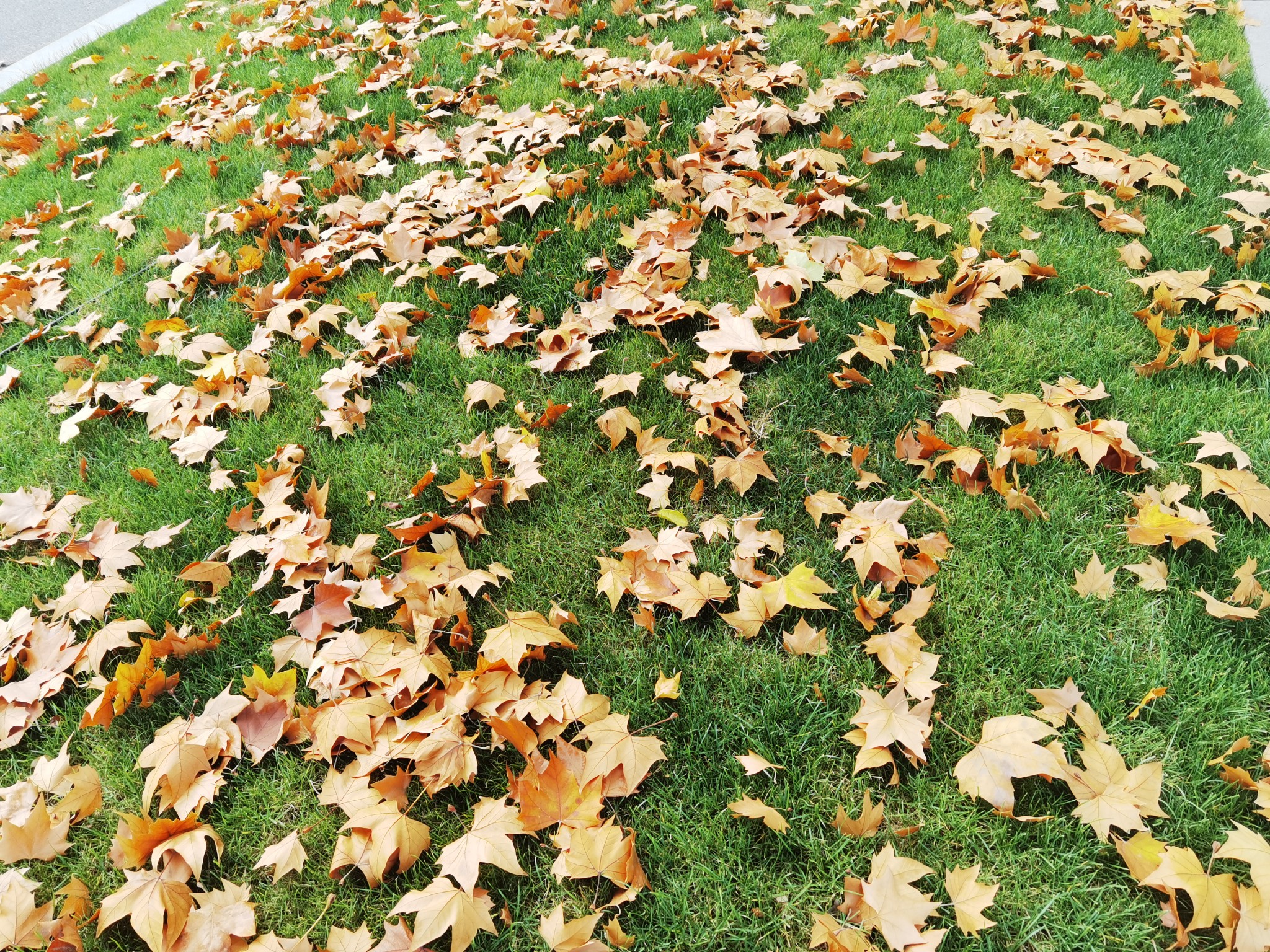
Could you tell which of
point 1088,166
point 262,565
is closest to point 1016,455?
point 1088,166

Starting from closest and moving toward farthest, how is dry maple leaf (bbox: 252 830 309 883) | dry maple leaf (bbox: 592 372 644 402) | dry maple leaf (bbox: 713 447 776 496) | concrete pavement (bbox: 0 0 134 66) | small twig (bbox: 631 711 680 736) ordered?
dry maple leaf (bbox: 252 830 309 883), small twig (bbox: 631 711 680 736), dry maple leaf (bbox: 713 447 776 496), dry maple leaf (bbox: 592 372 644 402), concrete pavement (bbox: 0 0 134 66)

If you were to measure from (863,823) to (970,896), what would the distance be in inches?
9.2

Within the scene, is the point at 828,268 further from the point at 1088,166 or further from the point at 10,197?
the point at 10,197

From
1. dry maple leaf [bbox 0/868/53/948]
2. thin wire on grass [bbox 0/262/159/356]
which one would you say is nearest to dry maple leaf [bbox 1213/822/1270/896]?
dry maple leaf [bbox 0/868/53/948]

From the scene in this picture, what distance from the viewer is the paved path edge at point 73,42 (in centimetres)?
621

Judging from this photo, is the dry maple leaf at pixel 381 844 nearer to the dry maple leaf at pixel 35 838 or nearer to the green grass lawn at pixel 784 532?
the green grass lawn at pixel 784 532

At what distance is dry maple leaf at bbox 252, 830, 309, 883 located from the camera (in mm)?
1658

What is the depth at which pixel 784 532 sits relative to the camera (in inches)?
87.0

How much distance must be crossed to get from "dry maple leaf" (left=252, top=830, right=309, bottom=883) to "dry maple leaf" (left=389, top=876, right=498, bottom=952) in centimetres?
27

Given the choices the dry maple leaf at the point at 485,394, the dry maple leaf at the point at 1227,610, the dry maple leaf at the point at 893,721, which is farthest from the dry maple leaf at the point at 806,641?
the dry maple leaf at the point at 485,394

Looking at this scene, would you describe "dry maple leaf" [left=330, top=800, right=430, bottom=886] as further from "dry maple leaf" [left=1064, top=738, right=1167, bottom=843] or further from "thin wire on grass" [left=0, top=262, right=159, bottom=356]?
"thin wire on grass" [left=0, top=262, right=159, bottom=356]

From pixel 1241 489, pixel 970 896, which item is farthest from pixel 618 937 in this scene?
pixel 1241 489

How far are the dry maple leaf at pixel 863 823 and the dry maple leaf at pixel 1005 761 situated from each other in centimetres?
21

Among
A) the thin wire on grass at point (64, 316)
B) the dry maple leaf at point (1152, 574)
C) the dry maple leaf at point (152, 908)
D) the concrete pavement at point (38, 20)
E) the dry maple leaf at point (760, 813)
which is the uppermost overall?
the concrete pavement at point (38, 20)
